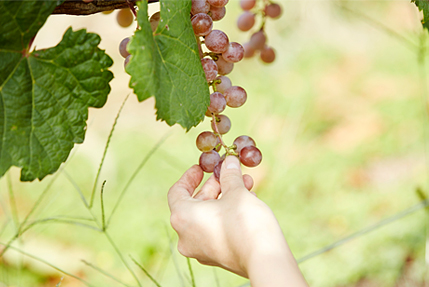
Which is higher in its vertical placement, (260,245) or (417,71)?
(417,71)

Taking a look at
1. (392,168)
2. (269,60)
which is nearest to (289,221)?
(392,168)

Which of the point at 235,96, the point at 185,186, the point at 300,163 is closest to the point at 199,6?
the point at 235,96

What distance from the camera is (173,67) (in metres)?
0.42

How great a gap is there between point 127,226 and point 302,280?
1233mm

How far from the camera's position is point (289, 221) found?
1.52 meters

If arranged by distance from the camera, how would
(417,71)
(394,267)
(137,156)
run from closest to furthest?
(394,267) < (137,156) < (417,71)

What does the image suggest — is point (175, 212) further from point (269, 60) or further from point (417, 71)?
point (417, 71)

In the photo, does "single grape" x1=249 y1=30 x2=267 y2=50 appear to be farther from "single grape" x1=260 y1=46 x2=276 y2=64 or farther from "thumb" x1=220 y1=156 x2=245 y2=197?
"thumb" x1=220 y1=156 x2=245 y2=197

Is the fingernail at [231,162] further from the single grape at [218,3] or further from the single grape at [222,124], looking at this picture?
the single grape at [218,3]

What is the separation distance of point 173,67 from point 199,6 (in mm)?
102

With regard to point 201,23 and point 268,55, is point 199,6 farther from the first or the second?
point 268,55

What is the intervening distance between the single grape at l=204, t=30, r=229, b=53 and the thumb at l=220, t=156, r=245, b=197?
144 mm

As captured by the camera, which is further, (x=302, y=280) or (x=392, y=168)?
(x=392, y=168)

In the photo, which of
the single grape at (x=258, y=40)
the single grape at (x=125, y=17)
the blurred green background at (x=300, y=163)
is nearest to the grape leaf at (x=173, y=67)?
the single grape at (x=125, y=17)
